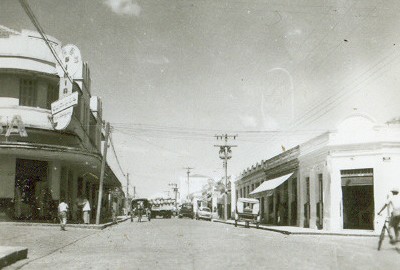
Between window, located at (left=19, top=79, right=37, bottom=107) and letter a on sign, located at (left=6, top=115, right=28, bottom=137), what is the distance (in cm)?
145

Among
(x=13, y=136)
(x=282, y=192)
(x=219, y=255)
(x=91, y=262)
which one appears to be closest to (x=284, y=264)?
(x=219, y=255)

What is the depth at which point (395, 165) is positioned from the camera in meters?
25.8

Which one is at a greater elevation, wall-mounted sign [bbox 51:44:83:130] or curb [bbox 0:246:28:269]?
wall-mounted sign [bbox 51:44:83:130]

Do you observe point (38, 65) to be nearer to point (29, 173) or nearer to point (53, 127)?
point (53, 127)

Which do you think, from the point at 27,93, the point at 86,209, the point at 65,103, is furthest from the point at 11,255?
the point at 86,209

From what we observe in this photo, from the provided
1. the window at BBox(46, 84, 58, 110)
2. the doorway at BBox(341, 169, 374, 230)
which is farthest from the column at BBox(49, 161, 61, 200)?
the doorway at BBox(341, 169, 374, 230)

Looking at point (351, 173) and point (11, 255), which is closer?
point (11, 255)

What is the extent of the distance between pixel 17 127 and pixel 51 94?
3347 millimetres

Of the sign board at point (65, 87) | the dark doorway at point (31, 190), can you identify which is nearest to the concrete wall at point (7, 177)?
the dark doorway at point (31, 190)

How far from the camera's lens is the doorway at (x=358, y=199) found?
87.3 ft

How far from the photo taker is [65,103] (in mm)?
27719

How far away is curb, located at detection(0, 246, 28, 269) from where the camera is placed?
10.0 m

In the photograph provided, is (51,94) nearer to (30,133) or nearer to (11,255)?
(30,133)

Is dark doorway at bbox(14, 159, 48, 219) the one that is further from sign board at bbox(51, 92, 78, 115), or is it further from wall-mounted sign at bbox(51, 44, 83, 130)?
sign board at bbox(51, 92, 78, 115)
